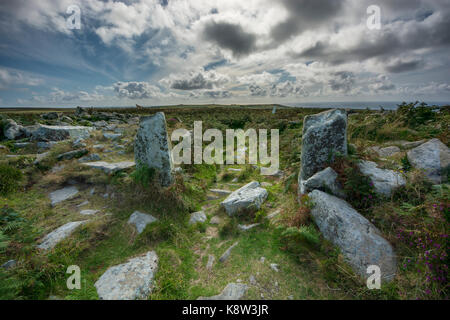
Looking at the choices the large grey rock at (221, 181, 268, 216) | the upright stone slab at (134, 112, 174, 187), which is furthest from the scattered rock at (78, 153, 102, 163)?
the large grey rock at (221, 181, 268, 216)

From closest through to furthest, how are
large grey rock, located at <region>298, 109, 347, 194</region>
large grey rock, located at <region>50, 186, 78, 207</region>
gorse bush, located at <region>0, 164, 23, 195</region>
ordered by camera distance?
1. large grey rock, located at <region>298, 109, 347, 194</region>
2. large grey rock, located at <region>50, 186, 78, 207</region>
3. gorse bush, located at <region>0, 164, 23, 195</region>

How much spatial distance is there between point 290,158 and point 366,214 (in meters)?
4.81

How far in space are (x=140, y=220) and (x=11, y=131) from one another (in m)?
14.0

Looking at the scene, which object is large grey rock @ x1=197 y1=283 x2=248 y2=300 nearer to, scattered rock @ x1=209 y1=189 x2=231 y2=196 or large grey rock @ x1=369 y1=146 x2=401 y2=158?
scattered rock @ x1=209 y1=189 x2=231 y2=196

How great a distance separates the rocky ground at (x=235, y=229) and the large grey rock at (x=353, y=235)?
21 mm

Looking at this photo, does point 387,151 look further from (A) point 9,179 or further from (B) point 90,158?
(A) point 9,179

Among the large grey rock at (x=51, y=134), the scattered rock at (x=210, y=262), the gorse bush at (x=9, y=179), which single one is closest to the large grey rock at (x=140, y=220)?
the scattered rock at (x=210, y=262)

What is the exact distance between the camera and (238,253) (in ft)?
13.5

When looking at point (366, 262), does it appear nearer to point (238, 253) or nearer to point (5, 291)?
point (238, 253)

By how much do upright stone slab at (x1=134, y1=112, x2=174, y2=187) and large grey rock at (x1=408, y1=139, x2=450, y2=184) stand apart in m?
7.27

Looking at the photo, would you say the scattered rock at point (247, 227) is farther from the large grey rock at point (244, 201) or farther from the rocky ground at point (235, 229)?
the large grey rock at point (244, 201)

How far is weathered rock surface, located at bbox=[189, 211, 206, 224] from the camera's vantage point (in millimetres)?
5349

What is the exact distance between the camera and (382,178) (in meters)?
4.39

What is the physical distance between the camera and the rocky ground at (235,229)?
3100 mm
